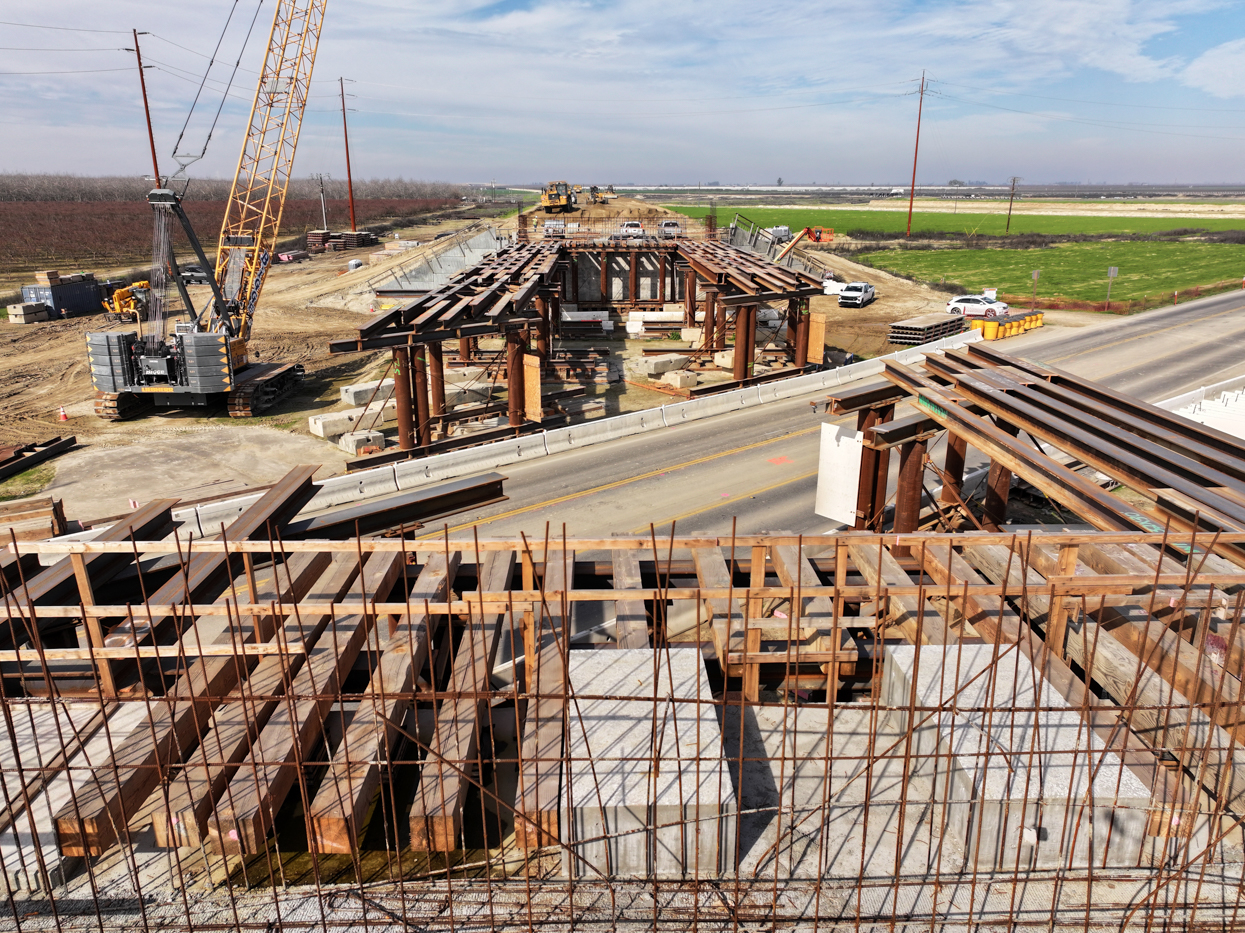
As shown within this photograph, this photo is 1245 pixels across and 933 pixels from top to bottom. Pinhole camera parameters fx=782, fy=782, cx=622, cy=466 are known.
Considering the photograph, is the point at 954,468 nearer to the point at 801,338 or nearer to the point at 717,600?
the point at 717,600

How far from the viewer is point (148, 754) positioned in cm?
638

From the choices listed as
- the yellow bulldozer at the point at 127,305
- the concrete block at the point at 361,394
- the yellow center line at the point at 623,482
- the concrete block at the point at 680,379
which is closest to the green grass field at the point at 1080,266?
the concrete block at the point at 680,379

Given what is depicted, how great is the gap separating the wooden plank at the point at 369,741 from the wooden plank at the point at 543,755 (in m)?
0.99

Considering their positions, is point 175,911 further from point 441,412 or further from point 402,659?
point 441,412

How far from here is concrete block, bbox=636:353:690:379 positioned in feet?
107

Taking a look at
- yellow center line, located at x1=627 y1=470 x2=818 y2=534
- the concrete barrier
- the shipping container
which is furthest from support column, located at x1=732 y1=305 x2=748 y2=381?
the shipping container

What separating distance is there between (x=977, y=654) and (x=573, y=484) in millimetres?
14453

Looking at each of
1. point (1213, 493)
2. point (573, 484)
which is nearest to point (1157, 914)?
point (1213, 493)

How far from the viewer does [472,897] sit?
5.48 m

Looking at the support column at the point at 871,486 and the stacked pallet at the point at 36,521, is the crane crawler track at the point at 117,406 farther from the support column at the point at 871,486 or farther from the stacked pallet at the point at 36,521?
the support column at the point at 871,486

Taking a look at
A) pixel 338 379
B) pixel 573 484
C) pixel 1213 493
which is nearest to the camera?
pixel 1213 493

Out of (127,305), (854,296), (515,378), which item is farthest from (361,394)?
(854,296)

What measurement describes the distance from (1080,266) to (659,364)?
58.2m

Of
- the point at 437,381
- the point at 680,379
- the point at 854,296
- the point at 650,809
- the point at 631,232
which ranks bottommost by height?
the point at 680,379
